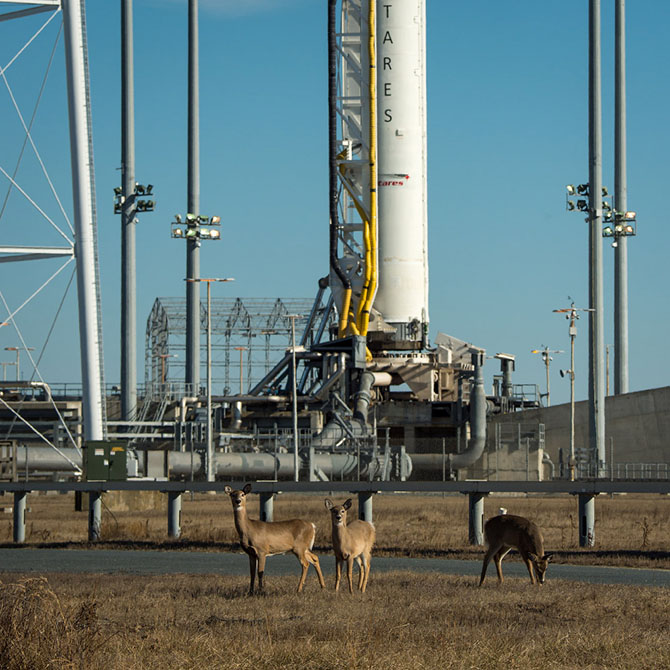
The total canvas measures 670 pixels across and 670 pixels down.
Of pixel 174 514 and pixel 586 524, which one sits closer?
pixel 586 524

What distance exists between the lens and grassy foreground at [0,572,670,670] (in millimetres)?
11656

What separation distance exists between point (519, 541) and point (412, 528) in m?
16.5

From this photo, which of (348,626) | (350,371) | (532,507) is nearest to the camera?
(348,626)

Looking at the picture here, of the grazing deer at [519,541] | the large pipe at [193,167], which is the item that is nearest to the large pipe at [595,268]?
the large pipe at [193,167]

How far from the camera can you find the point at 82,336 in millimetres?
35438

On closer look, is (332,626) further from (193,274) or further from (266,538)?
(193,274)

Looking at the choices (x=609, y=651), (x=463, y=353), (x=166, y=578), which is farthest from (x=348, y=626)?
(x=463, y=353)

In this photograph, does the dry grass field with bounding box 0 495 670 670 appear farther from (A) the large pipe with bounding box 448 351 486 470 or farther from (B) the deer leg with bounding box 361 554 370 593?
(A) the large pipe with bounding box 448 351 486 470

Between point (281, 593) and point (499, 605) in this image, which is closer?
point (499, 605)

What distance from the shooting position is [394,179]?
72875mm

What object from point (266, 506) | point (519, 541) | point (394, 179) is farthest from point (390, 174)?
point (519, 541)

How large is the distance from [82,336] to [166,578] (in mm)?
16428

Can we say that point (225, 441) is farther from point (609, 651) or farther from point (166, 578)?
point (609, 651)

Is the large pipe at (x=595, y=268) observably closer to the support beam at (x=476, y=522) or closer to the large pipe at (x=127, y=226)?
the large pipe at (x=127, y=226)
